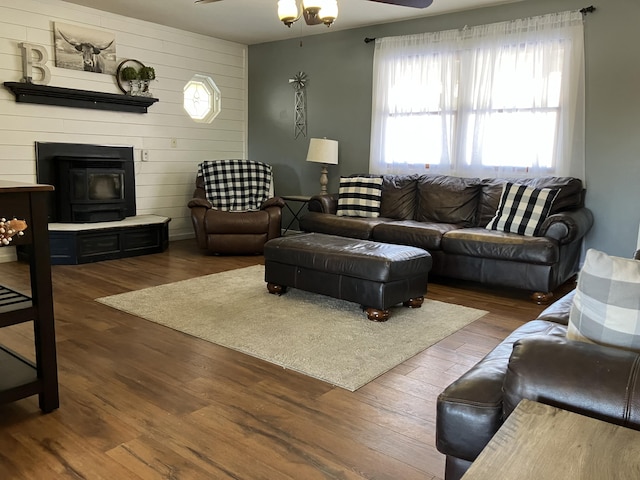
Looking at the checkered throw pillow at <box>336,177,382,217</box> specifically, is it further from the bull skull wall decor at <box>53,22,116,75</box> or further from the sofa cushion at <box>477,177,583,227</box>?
the bull skull wall decor at <box>53,22,116,75</box>

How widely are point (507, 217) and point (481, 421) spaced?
134 inches

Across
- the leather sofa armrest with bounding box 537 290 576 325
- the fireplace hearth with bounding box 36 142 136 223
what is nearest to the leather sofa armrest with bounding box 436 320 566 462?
the leather sofa armrest with bounding box 537 290 576 325

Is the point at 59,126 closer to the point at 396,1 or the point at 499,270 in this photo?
the point at 396,1

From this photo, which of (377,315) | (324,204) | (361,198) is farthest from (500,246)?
(324,204)

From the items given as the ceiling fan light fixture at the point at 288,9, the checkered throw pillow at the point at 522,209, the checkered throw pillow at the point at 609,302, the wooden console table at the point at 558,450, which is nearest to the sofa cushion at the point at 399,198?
the checkered throw pillow at the point at 522,209

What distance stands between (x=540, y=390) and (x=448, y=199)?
4015mm

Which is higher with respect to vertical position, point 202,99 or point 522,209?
point 202,99

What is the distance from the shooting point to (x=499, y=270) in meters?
4.18

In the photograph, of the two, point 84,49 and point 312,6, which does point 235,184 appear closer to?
point 84,49

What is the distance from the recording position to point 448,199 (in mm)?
5047

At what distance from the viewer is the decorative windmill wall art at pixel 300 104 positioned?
6.52 metres

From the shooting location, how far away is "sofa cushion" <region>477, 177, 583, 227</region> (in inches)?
172

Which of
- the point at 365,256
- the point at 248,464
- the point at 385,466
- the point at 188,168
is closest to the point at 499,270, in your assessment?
the point at 365,256

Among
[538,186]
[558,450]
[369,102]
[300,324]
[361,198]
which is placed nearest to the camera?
[558,450]
